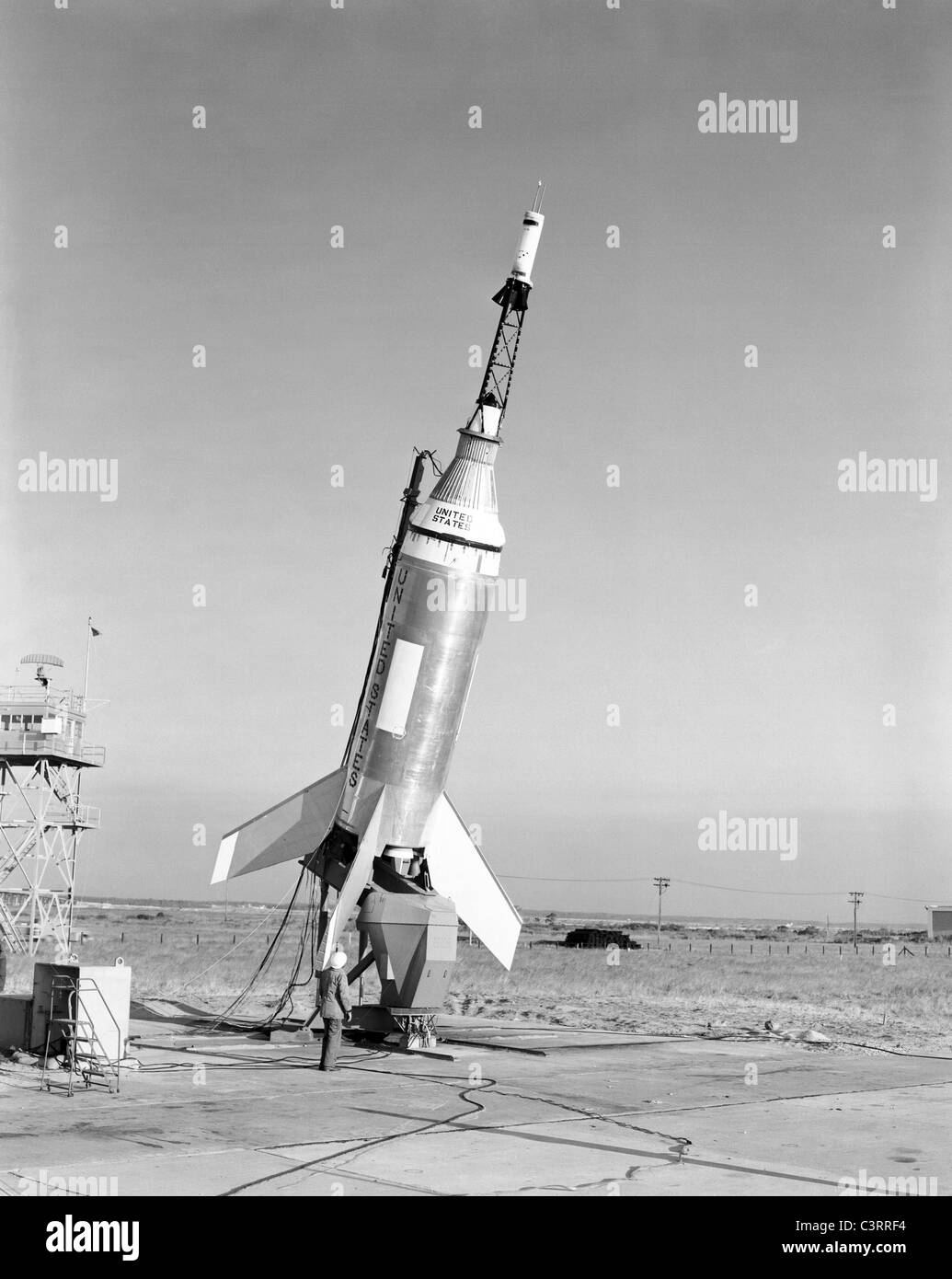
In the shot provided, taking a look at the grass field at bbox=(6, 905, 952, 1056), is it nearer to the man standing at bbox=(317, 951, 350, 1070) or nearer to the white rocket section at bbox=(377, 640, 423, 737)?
the white rocket section at bbox=(377, 640, 423, 737)

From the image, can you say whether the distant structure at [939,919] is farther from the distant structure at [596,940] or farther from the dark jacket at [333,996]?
the dark jacket at [333,996]

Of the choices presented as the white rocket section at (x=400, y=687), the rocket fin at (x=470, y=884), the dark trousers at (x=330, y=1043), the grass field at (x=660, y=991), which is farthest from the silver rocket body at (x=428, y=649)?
the dark trousers at (x=330, y=1043)

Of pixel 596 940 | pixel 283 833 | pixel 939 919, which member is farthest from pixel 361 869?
pixel 939 919

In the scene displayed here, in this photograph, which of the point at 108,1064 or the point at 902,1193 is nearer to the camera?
the point at 902,1193

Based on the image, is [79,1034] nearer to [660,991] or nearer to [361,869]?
[361,869]

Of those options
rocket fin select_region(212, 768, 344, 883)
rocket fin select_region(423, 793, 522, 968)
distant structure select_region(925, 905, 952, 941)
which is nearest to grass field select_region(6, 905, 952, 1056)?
rocket fin select_region(212, 768, 344, 883)

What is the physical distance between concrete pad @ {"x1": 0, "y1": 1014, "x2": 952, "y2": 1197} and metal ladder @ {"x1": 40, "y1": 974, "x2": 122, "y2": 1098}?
0.44m

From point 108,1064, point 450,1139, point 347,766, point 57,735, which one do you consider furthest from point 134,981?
point 450,1139

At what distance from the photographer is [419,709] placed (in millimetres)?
20328

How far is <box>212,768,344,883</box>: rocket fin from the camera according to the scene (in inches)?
→ 864
